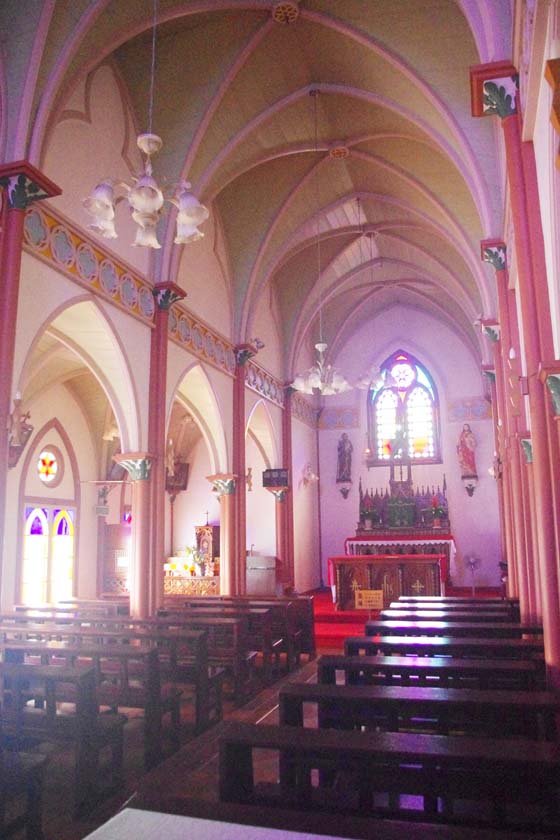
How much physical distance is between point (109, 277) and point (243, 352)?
18.4ft

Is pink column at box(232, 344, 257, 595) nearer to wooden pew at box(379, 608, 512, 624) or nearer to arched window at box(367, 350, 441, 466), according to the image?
wooden pew at box(379, 608, 512, 624)

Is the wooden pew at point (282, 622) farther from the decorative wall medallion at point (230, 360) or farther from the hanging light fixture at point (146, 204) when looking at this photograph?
the decorative wall medallion at point (230, 360)

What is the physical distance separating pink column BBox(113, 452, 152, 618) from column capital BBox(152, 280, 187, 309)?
2.76 m

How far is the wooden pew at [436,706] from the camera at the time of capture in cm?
383

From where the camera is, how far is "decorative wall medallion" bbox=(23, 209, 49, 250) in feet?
27.7

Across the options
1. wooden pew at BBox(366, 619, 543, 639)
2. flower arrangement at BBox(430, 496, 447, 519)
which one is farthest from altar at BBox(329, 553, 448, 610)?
wooden pew at BBox(366, 619, 543, 639)

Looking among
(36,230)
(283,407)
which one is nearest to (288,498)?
(283,407)

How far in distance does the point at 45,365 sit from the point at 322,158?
7834 mm

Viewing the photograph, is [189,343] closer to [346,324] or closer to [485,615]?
[485,615]

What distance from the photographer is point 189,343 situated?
1330 cm

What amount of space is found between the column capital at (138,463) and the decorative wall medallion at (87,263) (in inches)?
119

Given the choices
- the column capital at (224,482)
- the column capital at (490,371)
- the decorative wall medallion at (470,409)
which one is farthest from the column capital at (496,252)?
the decorative wall medallion at (470,409)

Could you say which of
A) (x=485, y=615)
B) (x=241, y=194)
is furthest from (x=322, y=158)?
(x=485, y=615)

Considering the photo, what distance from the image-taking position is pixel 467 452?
813 inches
